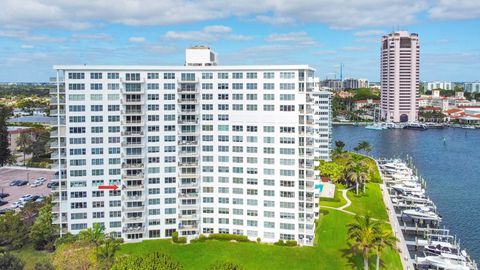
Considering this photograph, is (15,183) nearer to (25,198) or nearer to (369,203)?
(25,198)

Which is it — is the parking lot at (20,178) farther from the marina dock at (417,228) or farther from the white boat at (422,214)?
the white boat at (422,214)

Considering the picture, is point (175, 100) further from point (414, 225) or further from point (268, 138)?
point (414, 225)

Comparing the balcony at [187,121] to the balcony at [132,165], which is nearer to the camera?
the balcony at [132,165]

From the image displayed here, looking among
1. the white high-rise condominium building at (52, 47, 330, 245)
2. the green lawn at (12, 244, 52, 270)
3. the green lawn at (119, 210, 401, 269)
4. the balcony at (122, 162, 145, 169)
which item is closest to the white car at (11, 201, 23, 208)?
the white high-rise condominium building at (52, 47, 330, 245)

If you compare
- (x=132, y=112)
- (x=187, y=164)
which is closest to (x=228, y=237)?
(x=187, y=164)

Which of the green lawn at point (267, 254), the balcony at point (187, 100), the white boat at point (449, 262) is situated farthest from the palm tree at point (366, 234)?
the balcony at point (187, 100)

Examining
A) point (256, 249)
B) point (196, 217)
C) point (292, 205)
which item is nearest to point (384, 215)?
point (292, 205)

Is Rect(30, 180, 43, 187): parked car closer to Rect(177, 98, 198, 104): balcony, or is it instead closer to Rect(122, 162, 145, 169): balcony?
Rect(122, 162, 145, 169): balcony
